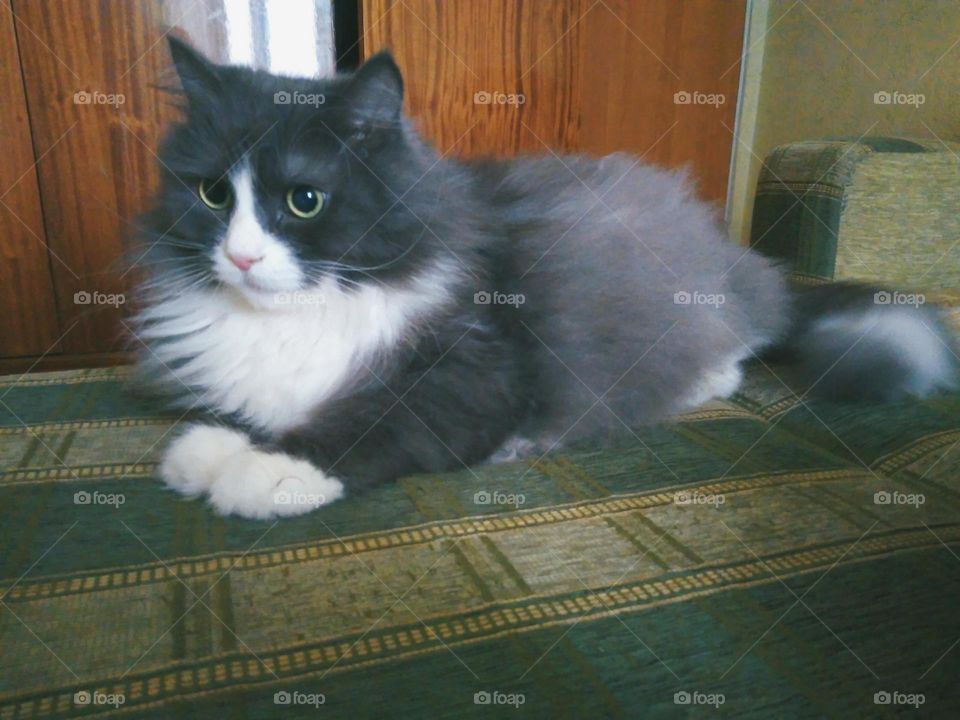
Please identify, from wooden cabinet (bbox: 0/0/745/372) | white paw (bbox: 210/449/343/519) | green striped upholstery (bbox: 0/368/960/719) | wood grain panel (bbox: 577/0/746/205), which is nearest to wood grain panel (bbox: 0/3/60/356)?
wooden cabinet (bbox: 0/0/745/372)

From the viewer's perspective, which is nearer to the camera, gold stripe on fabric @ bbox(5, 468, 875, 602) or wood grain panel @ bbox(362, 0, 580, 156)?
gold stripe on fabric @ bbox(5, 468, 875, 602)

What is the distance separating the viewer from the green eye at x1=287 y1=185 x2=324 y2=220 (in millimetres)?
1121

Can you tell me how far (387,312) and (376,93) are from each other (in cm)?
35

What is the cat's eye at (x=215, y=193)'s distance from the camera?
3.79 feet

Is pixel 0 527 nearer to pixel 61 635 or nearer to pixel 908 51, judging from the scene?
pixel 61 635

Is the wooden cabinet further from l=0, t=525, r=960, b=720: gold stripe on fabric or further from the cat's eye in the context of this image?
l=0, t=525, r=960, b=720: gold stripe on fabric

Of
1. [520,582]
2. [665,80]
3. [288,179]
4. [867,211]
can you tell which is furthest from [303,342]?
[665,80]

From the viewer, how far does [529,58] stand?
243 cm

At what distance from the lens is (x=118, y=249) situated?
2447 mm

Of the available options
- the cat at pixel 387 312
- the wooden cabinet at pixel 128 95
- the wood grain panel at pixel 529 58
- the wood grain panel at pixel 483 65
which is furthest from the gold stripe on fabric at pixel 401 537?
the wood grain panel at pixel 483 65

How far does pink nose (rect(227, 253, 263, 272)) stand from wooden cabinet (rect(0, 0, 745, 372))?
112 centimetres

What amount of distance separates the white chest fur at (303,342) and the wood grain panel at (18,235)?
4.76 ft

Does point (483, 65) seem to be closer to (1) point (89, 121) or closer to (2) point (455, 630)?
(1) point (89, 121)

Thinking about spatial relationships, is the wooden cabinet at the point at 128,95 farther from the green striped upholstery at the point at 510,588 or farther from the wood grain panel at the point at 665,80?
the green striped upholstery at the point at 510,588
